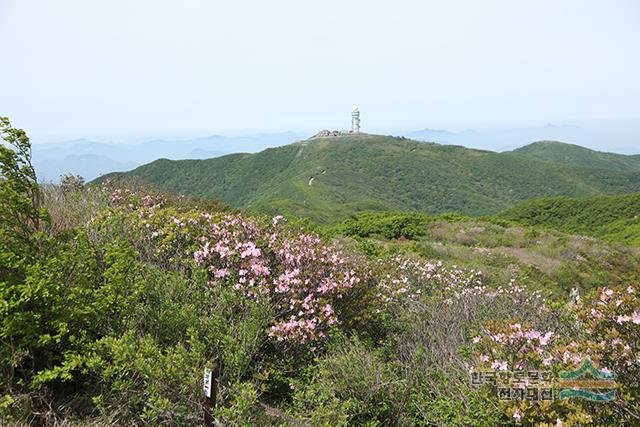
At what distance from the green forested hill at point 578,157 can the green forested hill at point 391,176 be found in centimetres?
4552

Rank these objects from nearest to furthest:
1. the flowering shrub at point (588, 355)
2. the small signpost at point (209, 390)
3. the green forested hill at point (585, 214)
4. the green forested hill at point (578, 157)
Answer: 1. the flowering shrub at point (588, 355)
2. the small signpost at point (209, 390)
3. the green forested hill at point (585, 214)
4. the green forested hill at point (578, 157)

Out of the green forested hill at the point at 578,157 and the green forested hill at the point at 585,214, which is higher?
the green forested hill at the point at 578,157

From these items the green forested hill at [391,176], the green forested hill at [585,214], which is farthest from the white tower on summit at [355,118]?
the green forested hill at [585,214]

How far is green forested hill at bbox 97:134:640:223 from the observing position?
296 feet

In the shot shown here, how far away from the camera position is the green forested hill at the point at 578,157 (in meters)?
148

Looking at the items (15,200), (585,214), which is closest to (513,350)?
(15,200)

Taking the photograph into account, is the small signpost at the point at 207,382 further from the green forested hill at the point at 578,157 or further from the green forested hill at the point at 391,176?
the green forested hill at the point at 578,157

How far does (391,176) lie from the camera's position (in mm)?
100312

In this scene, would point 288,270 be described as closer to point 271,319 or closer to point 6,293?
point 271,319

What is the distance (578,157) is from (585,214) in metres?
139

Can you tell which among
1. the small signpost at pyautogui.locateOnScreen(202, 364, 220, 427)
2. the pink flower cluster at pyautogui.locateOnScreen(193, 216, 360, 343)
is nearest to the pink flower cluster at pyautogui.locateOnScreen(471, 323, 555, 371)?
Answer: the pink flower cluster at pyautogui.locateOnScreen(193, 216, 360, 343)

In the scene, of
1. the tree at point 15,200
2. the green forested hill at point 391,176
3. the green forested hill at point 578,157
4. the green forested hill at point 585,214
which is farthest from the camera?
the green forested hill at point 578,157

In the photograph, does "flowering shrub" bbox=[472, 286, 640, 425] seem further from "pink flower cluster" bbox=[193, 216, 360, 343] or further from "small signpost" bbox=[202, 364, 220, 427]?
"small signpost" bbox=[202, 364, 220, 427]

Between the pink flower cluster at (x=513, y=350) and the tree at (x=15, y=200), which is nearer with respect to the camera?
the pink flower cluster at (x=513, y=350)
